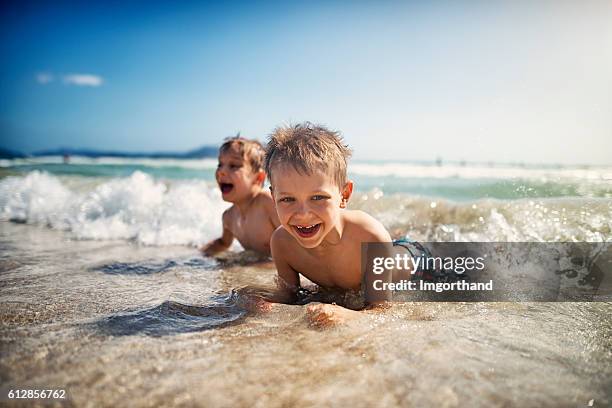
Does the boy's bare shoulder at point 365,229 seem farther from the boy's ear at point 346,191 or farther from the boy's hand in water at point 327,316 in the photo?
the boy's hand in water at point 327,316

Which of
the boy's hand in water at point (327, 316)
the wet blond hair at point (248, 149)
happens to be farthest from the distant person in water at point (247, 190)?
the boy's hand in water at point (327, 316)

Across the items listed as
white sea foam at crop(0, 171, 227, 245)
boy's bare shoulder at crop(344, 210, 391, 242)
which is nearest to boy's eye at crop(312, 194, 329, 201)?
boy's bare shoulder at crop(344, 210, 391, 242)

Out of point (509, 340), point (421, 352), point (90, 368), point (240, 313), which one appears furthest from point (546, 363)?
point (90, 368)

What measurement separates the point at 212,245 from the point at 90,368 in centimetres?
298

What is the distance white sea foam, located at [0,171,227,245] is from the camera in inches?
202

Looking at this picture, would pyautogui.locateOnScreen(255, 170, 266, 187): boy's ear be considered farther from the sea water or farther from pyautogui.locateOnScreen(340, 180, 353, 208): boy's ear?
pyautogui.locateOnScreen(340, 180, 353, 208): boy's ear

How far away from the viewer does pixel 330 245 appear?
250 cm

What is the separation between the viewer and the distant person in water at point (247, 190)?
3967mm

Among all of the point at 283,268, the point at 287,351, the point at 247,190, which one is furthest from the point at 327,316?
the point at 247,190

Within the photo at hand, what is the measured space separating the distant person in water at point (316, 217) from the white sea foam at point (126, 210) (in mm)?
2615

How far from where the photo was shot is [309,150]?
7.11 feet

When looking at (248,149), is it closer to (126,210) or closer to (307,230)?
(307,230)

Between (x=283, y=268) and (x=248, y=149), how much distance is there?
5.70 ft

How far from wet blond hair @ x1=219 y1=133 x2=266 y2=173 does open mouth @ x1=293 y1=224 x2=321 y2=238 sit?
79.9 inches
